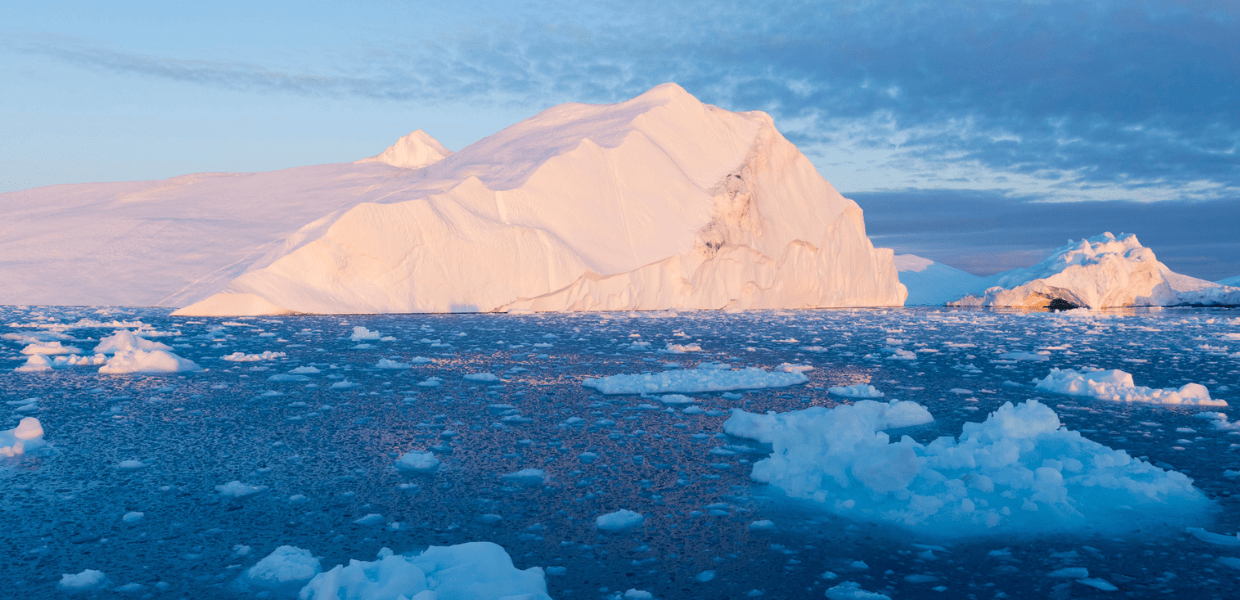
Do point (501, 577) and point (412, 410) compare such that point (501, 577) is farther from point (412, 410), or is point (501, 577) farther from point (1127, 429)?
point (1127, 429)

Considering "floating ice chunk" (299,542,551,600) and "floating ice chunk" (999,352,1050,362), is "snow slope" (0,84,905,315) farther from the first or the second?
"floating ice chunk" (299,542,551,600)

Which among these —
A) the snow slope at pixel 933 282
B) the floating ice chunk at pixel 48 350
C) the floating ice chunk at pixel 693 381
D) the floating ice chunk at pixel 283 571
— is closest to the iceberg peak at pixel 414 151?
the snow slope at pixel 933 282

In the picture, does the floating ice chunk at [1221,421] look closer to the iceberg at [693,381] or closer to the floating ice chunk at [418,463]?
the iceberg at [693,381]

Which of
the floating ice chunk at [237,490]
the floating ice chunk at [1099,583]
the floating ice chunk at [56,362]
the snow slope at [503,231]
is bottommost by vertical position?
the floating ice chunk at [56,362]

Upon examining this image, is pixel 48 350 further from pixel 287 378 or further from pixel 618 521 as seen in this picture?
pixel 618 521

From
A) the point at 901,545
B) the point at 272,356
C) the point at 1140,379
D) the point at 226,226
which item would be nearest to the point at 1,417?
the point at 272,356


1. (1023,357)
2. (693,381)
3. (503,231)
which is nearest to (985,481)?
(693,381)
